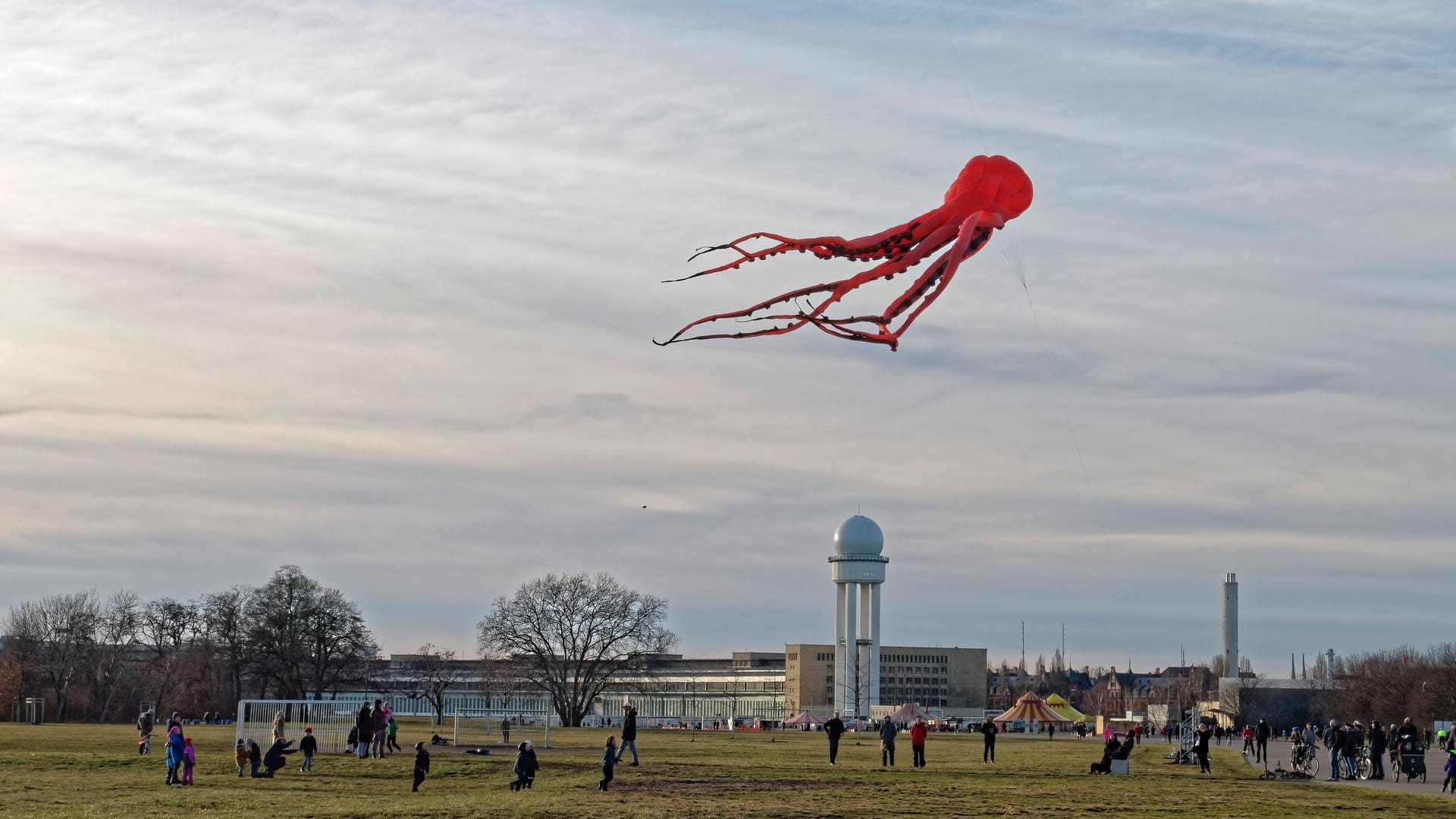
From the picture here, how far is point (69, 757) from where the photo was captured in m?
46.0

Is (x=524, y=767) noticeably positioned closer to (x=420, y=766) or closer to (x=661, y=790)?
(x=420, y=766)

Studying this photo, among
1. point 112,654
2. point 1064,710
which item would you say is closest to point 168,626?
point 112,654

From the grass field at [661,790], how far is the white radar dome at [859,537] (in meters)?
99.4

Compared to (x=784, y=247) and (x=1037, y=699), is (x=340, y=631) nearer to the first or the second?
(x=1037, y=699)

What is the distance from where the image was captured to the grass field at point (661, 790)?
3066 cm

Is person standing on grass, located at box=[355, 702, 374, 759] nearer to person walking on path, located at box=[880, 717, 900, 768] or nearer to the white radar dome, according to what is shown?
person walking on path, located at box=[880, 717, 900, 768]

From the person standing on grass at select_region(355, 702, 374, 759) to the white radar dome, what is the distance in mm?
111311

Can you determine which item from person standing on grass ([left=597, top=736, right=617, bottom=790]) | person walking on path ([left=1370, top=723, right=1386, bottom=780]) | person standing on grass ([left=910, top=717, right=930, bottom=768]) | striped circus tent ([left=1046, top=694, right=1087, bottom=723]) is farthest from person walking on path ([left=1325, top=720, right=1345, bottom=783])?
striped circus tent ([left=1046, top=694, right=1087, bottom=723])

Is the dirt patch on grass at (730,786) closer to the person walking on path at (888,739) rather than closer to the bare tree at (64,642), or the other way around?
the person walking on path at (888,739)

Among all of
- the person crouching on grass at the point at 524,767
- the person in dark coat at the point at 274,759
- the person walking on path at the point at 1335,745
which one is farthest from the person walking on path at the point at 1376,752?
the person in dark coat at the point at 274,759

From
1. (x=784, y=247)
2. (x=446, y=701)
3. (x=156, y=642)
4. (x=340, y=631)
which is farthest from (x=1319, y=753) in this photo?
(x=446, y=701)

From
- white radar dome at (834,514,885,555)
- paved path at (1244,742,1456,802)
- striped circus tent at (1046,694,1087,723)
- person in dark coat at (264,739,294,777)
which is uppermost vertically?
white radar dome at (834,514,885,555)

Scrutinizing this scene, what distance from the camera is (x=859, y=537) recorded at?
155 m

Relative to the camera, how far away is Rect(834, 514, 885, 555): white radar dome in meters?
155
